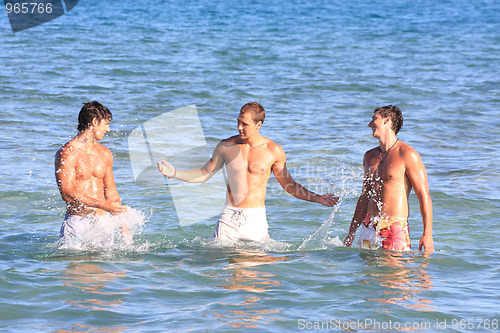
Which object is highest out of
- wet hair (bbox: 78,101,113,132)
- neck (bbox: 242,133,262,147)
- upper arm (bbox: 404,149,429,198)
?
wet hair (bbox: 78,101,113,132)

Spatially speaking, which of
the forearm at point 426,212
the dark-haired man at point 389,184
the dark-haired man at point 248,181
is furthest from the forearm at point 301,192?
the forearm at point 426,212

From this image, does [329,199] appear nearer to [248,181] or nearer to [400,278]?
[248,181]

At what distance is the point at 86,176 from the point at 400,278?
10.1 ft

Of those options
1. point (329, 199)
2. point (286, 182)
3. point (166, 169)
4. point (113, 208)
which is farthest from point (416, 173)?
point (113, 208)

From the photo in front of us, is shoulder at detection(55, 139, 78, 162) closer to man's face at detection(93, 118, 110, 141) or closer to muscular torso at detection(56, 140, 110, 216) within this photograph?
muscular torso at detection(56, 140, 110, 216)

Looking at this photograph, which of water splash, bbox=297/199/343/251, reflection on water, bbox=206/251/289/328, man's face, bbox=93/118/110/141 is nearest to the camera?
reflection on water, bbox=206/251/289/328

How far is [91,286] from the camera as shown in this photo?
6.01 meters

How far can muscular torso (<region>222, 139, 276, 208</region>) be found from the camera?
22.6 ft

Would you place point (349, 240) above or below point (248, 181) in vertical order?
below

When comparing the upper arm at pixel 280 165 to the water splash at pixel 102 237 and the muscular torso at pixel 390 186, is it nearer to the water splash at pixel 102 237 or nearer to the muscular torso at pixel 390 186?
the muscular torso at pixel 390 186

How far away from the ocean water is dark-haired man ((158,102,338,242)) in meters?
0.20

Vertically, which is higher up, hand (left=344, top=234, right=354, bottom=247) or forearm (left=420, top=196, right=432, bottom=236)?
forearm (left=420, top=196, right=432, bottom=236)

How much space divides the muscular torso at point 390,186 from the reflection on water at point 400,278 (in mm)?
440

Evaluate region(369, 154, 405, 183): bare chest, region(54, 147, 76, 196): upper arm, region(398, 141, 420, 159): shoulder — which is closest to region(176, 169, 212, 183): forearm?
region(54, 147, 76, 196): upper arm
